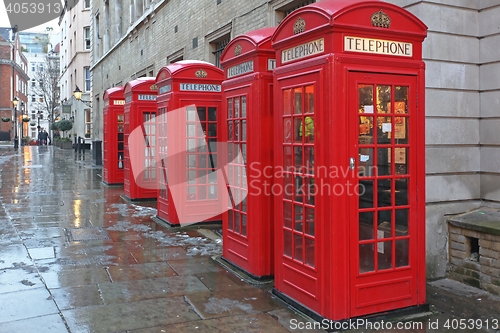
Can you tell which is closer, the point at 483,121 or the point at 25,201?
the point at 483,121

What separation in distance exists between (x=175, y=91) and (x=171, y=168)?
145 cm

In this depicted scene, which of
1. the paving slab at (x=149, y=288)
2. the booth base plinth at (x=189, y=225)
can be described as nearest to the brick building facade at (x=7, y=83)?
the booth base plinth at (x=189, y=225)

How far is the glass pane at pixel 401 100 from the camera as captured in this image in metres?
4.32

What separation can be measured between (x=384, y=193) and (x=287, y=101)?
1310mm

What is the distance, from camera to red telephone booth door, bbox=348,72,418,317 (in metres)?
4.16

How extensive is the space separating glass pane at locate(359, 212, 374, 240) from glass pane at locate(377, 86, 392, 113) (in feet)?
3.19

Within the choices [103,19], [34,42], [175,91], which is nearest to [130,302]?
[175,91]

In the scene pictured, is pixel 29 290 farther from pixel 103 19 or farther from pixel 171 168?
pixel 103 19

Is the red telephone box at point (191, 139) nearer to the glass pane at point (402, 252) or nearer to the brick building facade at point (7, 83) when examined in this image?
the glass pane at point (402, 252)

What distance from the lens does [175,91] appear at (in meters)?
8.37

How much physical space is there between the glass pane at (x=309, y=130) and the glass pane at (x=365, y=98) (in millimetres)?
466

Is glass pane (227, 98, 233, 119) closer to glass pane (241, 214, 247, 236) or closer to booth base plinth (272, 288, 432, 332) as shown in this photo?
glass pane (241, 214, 247, 236)

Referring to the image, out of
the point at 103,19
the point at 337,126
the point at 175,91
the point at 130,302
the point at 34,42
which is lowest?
the point at 130,302

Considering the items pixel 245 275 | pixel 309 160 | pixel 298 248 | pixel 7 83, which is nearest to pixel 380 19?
pixel 309 160
